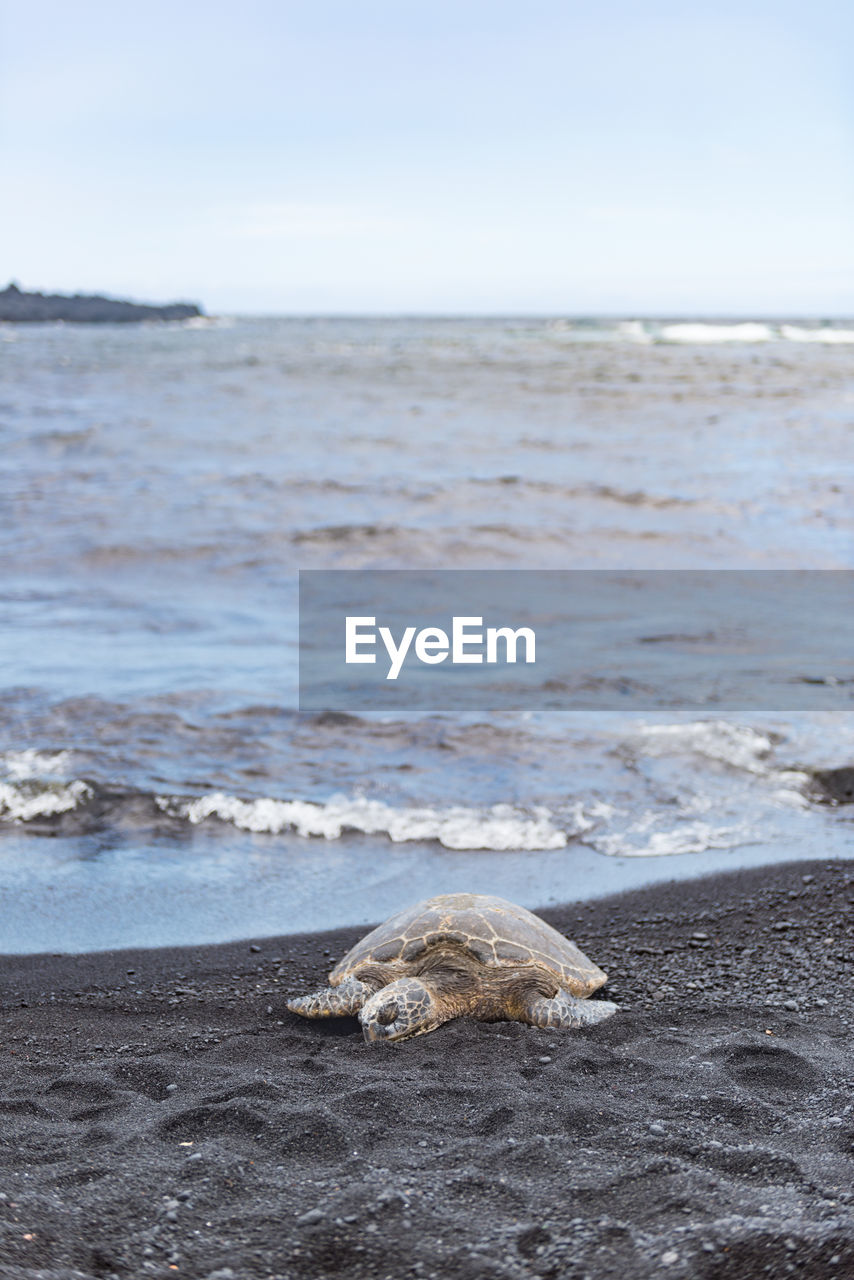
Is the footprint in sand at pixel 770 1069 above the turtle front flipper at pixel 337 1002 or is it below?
above

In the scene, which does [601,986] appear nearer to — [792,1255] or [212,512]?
[792,1255]

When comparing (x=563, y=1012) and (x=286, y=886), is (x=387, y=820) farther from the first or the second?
(x=563, y=1012)

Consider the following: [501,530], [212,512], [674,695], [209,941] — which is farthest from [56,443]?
[209,941]

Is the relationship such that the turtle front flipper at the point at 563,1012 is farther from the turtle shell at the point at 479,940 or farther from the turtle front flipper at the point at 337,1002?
the turtle front flipper at the point at 337,1002

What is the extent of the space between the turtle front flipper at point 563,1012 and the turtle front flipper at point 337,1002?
23.5 inches

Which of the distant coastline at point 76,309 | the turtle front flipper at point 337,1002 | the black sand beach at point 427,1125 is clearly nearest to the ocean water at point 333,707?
the black sand beach at point 427,1125

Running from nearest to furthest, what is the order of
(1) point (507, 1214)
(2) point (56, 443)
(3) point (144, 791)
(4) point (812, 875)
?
1. (1) point (507, 1214)
2. (4) point (812, 875)
3. (3) point (144, 791)
4. (2) point (56, 443)

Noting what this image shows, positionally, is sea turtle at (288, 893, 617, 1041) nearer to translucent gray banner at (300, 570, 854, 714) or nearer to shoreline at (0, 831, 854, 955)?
shoreline at (0, 831, 854, 955)

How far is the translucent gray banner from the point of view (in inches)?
316

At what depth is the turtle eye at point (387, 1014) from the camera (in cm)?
357

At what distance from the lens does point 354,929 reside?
4.59 meters

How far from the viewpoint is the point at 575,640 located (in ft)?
32.0

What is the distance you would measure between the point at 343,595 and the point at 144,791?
5637mm

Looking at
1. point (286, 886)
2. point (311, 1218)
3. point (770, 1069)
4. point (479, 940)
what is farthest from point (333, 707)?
point (311, 1218)
